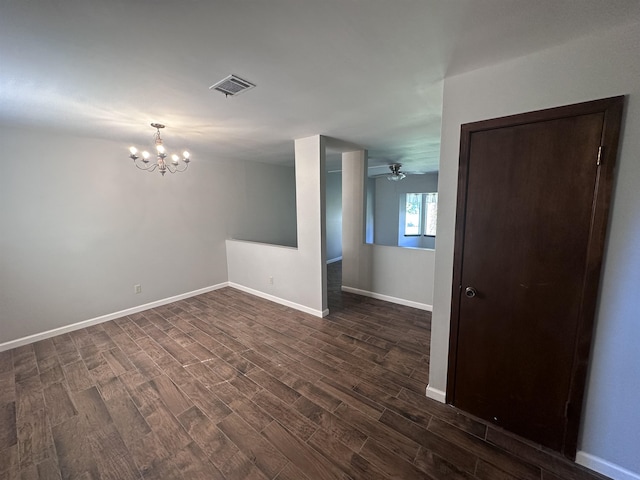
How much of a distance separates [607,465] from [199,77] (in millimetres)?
3531

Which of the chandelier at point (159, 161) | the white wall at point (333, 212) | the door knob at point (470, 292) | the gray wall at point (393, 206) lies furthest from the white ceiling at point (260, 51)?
the gray wall at point (393, 206)

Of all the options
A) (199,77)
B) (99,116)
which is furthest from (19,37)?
(99,116)

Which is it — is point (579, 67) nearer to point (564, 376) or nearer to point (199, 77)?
point (564, 376)

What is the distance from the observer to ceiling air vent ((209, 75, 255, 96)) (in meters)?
1.73

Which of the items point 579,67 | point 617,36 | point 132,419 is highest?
point 617,36

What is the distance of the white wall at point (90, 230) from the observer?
2820 mm

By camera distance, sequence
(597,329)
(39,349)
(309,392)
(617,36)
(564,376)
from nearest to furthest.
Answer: (617,36), (597,329), (564,376), (309,392), (39,349)

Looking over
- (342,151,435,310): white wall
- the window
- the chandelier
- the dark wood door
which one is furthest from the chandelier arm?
the window

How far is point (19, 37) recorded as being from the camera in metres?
1.28

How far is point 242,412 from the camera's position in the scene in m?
1.92

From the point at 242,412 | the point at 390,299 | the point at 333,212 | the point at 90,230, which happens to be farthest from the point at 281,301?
the point at 333,212

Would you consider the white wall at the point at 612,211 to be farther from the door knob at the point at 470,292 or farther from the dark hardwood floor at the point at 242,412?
the door knob at the point at 470,292

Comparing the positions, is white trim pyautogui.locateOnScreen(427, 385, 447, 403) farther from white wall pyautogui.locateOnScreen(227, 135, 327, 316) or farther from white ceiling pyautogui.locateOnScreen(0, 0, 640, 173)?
white ceiling pyautogui.locateOnScreen(0, 0, 640, 173)

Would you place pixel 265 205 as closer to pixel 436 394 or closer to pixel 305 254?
pixel 305 254
